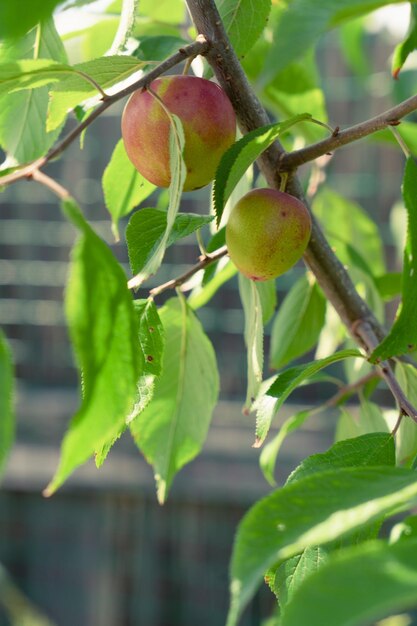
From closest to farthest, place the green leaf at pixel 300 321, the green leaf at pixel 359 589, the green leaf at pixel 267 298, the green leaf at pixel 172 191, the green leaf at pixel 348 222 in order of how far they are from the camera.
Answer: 1. the green leaf at pixel 359 589
2. the green leaf at pixel 172 191
3. the green leaf at pixel 267 298
4. the green leaf at pixel 300 321
5. the green leaf at pixel 348 222

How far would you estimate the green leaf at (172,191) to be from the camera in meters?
0.36

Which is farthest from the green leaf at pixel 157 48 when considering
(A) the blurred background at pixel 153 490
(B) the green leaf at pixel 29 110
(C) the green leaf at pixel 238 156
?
(A) the blurred background at pixel 153 490

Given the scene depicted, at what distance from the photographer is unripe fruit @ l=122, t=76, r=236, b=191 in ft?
1.34

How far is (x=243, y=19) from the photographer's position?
1.53 ft

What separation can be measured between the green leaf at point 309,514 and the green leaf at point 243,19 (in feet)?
0.82

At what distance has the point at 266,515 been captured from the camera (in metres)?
0.28

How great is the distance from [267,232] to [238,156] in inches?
1.9

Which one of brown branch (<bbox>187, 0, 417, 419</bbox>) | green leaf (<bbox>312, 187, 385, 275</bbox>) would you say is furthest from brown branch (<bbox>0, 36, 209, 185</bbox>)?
green leaf (<bbox>312, 187, 385, 275</bbox>)

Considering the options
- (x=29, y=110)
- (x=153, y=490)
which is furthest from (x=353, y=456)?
(x=153, y=490)

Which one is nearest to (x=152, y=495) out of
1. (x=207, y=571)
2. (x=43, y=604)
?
(x=207, y=571)

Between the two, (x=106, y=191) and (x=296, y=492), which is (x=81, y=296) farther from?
(x=106, y=191)

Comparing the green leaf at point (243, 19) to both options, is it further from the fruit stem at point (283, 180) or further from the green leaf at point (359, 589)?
the green leaf at point (359, 589)

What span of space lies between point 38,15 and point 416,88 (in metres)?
0.76

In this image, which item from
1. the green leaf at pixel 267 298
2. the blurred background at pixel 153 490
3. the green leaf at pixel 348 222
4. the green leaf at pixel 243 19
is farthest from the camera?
the blurred background at pixel 153 490
